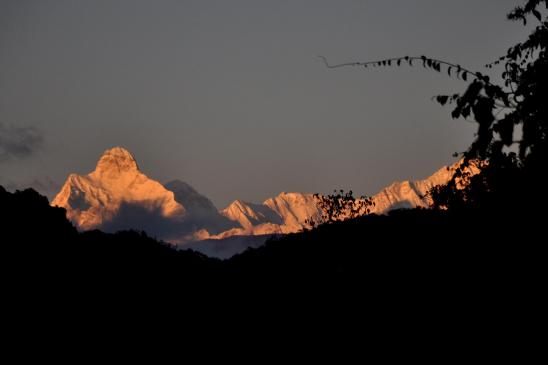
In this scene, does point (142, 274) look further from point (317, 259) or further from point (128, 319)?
point (317, 259)

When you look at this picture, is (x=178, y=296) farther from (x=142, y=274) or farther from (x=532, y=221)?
(x=532, y=221)

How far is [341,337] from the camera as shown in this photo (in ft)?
47.2

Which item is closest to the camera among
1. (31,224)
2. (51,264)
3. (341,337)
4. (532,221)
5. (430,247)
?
(532,221)

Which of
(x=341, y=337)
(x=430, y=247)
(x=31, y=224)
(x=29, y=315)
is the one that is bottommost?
(x=341, y=337)

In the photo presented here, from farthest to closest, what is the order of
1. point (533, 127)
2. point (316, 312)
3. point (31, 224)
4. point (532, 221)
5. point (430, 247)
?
point (31, 224)
point (430, 247)
point (316, 312)
point (532, 221)
point (533, 127)

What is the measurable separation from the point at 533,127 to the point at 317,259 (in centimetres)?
1460

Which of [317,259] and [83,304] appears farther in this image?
[317,259]

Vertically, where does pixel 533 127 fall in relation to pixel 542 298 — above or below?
above

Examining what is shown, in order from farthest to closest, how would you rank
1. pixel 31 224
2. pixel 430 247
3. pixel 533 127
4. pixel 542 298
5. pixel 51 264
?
pixel 31 224
pixel 51 264
pixel 430 247
pixel 542 298
pixel 533 127

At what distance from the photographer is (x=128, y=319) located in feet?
56.2

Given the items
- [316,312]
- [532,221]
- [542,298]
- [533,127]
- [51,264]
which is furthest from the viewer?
[51,264]

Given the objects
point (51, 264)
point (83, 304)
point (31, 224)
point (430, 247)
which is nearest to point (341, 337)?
point (430, 247)

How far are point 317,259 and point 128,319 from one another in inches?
240

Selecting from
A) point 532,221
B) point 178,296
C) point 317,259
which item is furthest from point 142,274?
point 532,221
